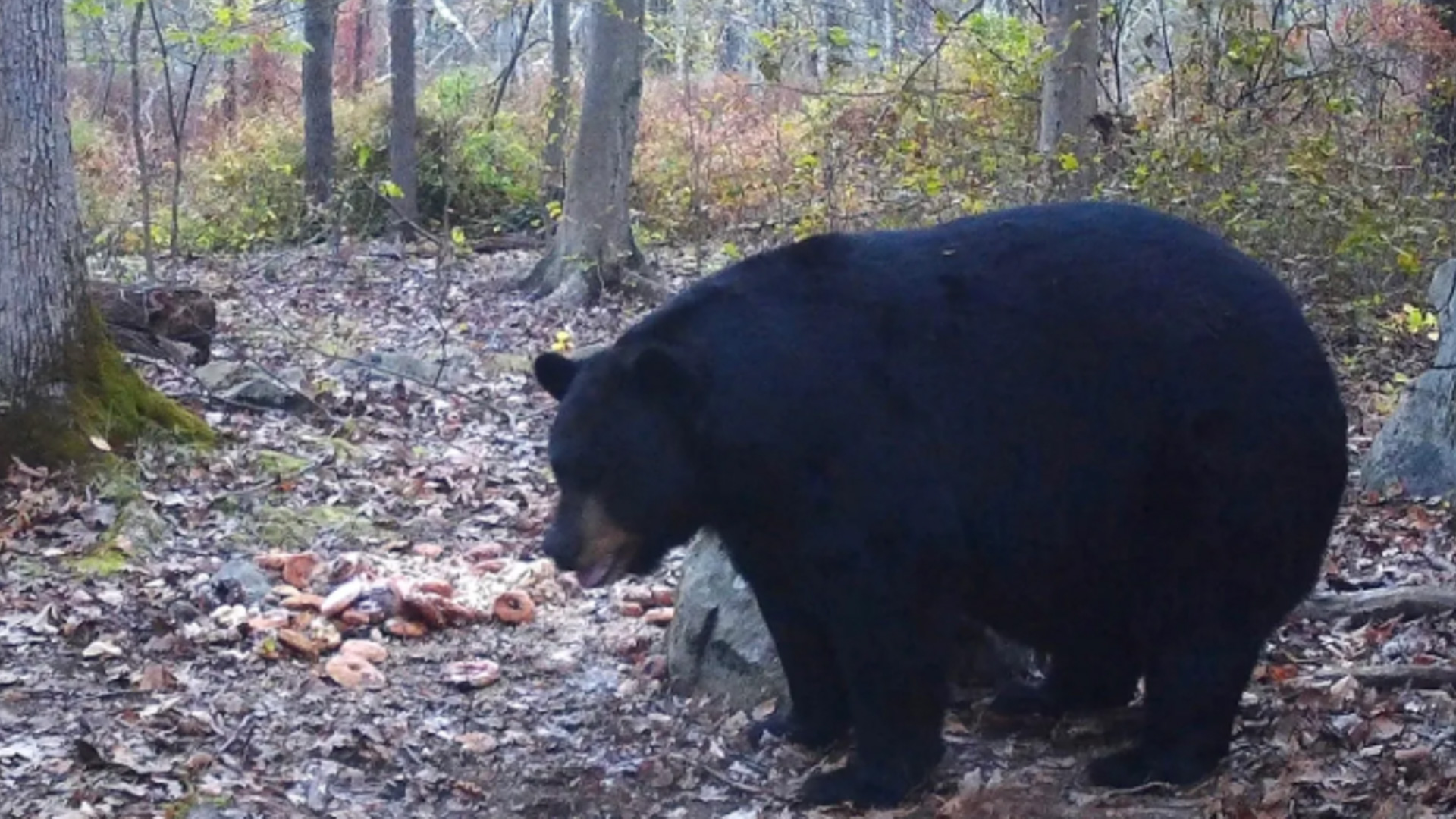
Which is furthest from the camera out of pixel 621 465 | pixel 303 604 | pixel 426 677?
pixel 303 604

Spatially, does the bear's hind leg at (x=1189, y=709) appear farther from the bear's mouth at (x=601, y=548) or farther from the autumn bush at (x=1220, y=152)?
the autumn bush at (x=1220, y=152)

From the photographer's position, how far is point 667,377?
17.7 feet

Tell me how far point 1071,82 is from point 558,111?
36.2 ft

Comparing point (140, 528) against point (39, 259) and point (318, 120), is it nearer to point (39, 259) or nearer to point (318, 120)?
point (39, 259)

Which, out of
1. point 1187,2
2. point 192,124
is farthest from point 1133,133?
point 192,124

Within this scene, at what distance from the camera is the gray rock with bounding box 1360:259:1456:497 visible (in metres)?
8.42

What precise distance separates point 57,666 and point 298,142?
19.1 metres

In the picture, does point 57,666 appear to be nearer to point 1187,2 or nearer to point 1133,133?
point 1133,133

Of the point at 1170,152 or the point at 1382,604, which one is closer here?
the point at 1382,604

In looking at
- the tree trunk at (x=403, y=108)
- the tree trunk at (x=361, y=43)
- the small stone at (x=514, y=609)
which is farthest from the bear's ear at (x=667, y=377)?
the tree trunk at (x=361, y=43)

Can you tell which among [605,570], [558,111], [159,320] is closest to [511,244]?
[558,111]

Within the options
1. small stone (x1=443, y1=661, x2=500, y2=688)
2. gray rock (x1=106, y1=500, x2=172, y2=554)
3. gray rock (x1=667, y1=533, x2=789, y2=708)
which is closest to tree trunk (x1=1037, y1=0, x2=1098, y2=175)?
gray rock (x1=667, y1=533, x2=789, y2=708)

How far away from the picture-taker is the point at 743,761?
6.19 meters

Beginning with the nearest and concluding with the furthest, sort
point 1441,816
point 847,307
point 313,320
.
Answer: point 1441,816 → point 847,307 → point 313,320
